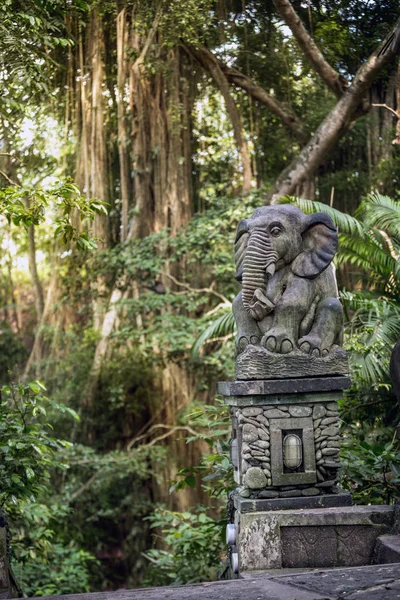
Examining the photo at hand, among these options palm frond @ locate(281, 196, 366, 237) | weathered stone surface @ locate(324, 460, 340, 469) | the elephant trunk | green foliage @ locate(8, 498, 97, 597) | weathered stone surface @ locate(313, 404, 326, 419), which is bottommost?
green foliage @ locate(8, 498, 97, 597)

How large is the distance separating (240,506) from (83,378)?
6.53m

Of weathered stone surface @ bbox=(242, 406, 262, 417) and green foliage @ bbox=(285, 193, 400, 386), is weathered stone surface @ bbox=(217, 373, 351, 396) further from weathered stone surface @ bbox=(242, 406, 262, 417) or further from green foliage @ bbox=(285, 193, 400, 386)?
green foliage @ bbox=(285, 193, 400, 386)

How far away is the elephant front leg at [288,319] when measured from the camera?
4.38 m

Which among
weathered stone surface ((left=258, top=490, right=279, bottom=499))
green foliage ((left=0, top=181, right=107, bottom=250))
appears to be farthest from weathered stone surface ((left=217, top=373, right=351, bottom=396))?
green foliage ((left=0, top=181, right=107, bottom=250))

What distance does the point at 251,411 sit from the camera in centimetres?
427

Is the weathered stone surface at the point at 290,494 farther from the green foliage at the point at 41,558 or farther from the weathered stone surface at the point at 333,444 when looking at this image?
the green foliage at the point at 41,558

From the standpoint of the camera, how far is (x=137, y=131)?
1066 cm

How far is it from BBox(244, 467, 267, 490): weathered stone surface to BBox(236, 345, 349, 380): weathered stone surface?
1.62 ft

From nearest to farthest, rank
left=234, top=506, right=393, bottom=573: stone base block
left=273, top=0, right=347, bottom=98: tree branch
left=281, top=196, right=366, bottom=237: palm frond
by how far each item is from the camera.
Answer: left=234, top=506, right=393, bottom=573: stone base block → left=281, top=196, right=366, bottom=237: palm frond → left=273, top=0, right=347, bottom=98: tree branch

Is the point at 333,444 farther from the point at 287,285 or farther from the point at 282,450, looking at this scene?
the point at 287,285

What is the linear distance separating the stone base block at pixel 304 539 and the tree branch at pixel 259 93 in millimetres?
7603

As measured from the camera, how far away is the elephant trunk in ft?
14.7

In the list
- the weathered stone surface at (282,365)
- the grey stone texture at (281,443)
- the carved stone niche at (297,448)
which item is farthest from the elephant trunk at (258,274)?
the carved stone niche at (297,448)

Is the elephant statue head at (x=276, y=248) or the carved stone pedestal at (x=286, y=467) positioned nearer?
the carved stone pedestal at (x=286, y=467)
